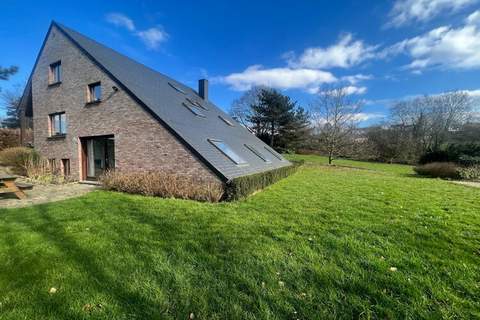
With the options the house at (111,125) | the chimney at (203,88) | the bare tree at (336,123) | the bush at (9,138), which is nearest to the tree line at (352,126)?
the bare tree at (336,123)

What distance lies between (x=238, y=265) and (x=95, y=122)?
11.1 meters

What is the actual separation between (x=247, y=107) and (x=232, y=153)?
28085mm

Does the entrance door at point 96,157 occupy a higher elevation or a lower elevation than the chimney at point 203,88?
lower

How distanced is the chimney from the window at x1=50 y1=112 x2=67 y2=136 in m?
9.49

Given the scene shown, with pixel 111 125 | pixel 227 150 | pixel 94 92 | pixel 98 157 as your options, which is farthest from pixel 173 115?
pixel 98 157

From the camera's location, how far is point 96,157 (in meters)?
11.8

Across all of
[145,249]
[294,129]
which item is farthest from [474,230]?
[294,129]

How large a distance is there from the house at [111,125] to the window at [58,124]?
0.05 m

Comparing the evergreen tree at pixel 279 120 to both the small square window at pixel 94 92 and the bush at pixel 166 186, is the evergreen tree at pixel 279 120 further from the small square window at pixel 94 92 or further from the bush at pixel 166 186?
the bush at pixel 166 186

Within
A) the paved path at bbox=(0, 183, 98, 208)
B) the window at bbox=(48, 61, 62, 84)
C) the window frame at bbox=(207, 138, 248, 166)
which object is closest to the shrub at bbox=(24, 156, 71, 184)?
the paved path at bbox=(0, 183, 98, 208)

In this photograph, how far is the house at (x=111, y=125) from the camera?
834 centimetres

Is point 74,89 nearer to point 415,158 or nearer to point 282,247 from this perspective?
point 282,247

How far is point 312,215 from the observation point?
5.32m

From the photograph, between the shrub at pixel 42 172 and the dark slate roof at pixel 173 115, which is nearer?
the dark slate roof at pixel 173 115
